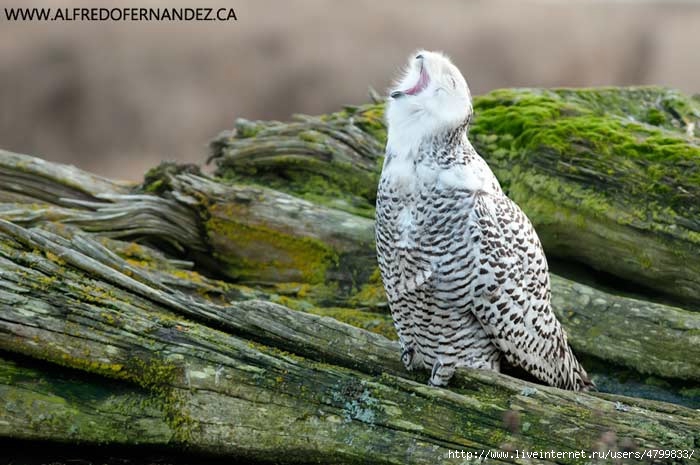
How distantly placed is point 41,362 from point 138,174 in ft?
27.9

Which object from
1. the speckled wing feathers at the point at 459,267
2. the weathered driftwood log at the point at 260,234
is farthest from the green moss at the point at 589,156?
the speckled wing feathers at the point at 459,267

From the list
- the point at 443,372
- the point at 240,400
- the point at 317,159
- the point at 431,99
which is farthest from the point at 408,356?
the point at 317,159

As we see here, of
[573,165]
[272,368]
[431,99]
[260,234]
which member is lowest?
[272,368]

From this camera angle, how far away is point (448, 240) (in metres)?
4.33

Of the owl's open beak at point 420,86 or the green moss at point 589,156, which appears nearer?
the owl's open beak at point 420,86

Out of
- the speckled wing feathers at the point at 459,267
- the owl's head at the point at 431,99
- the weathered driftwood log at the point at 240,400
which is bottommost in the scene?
the weathered driftwood log at the point at 240,400

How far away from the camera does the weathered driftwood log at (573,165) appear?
5613 millimetres

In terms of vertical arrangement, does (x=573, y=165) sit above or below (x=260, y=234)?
above

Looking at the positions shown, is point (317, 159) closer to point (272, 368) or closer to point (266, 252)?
point (266, 252)

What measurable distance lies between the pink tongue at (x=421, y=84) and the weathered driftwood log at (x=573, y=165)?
1.98 metres

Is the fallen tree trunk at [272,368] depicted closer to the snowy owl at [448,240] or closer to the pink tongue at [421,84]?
the snowy owl at [448,240]

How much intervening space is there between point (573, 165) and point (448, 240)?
6.58ft

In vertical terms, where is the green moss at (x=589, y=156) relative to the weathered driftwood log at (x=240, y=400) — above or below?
above

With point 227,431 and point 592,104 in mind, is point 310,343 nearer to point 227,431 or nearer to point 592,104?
point 227,431
